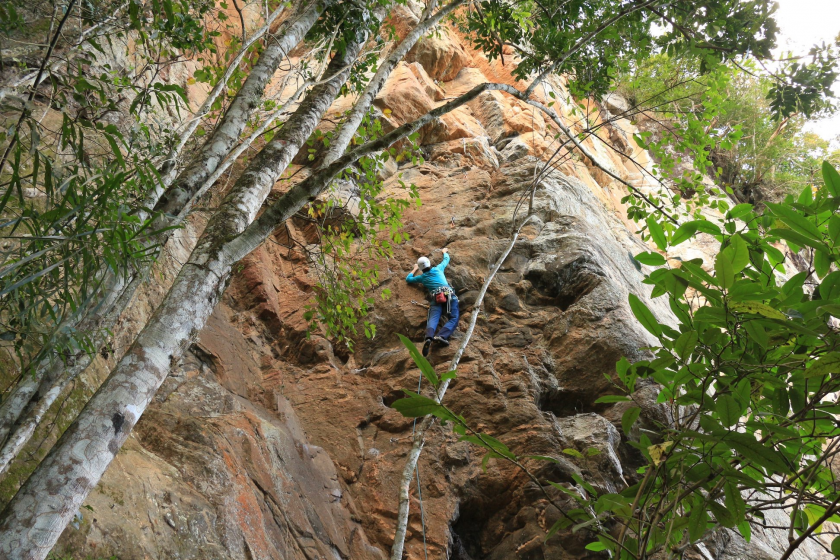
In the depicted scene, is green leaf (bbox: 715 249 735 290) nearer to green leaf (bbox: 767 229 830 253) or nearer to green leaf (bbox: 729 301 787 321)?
green leaf (bbox: 729 301 787 321)

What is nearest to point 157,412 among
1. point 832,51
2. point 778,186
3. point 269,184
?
point 269,184

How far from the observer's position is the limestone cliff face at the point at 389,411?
15.3 feet

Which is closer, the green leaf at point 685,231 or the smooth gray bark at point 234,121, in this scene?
the green leaf at point 685,231

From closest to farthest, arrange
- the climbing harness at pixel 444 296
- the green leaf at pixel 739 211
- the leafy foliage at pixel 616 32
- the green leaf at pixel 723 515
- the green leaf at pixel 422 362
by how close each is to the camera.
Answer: the green leaf at pixel 422 362, the green leaf at pixel 723 515, the green leaf at pixel 739 211, the leafy foliage at pixel 616 32, the climbing harness at pixel 444 296

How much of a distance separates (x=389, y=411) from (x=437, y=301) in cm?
184

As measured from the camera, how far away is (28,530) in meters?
2.14

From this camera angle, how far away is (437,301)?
26.7ft

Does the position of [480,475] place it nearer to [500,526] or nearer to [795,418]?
[500,526]

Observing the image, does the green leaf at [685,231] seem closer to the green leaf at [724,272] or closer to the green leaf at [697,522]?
the green leaf at [724,272]

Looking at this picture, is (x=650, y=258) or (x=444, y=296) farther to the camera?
(x=444, y=296)

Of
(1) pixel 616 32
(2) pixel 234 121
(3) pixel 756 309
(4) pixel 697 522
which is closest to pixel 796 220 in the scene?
(3) pixel 756 309

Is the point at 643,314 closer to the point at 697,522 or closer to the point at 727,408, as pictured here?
the point at 727,408

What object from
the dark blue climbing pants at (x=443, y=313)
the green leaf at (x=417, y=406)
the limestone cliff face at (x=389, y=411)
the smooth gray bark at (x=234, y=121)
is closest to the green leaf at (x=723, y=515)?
the green leaf at (x=417, y=406)

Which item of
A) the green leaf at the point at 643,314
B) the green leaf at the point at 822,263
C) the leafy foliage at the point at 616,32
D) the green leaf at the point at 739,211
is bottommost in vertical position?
the green leaf at the point at 643,314
